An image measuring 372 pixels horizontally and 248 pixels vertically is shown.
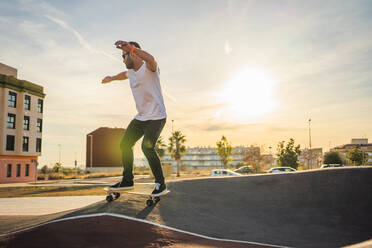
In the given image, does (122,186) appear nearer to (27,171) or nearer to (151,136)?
Answer: (151,136)

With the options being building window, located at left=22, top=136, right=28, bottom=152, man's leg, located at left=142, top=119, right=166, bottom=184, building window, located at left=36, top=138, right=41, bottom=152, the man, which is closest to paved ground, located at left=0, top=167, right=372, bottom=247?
the man

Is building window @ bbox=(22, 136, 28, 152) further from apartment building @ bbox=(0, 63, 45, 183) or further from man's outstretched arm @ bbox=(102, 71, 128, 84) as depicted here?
man's outstretched arm @ bbox=(102, 71, 128, 84)

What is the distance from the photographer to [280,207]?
277 inches

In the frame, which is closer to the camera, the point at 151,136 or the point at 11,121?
the point at 151,136

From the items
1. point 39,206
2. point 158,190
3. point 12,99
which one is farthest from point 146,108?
point 12,99

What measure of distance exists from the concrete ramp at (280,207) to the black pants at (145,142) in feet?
2.79

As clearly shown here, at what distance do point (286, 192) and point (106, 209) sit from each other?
457 centimetres

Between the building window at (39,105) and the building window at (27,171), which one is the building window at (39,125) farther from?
the building window at (27,171)

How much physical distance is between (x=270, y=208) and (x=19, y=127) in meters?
44.4

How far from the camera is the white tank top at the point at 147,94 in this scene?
17.6 ft

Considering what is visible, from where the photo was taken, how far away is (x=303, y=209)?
693 centimetres

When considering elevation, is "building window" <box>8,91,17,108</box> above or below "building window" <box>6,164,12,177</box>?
above

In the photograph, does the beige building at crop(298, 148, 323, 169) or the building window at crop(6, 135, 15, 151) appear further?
the beige building at crop(298, 148, 323, 169)

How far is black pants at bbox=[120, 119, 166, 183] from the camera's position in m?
5.39
